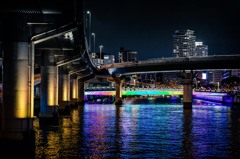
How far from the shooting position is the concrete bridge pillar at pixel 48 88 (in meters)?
52.3

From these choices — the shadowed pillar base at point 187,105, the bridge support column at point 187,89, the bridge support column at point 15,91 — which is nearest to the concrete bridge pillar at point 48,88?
the bridge support column at point 15,91

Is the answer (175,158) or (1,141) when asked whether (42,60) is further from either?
(175,158)

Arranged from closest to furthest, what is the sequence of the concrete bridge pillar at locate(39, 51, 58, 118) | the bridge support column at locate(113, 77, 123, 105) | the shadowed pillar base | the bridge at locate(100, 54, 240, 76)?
the concrete bridge pillar at locate(39, 51, 58, 118), the bridge at locate(100, 54, 240, 76), the shadowed pillar base, the bridge support column at locate(113, 77, 123, 105)

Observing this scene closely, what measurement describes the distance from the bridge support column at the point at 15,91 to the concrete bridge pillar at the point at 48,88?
22.9 m

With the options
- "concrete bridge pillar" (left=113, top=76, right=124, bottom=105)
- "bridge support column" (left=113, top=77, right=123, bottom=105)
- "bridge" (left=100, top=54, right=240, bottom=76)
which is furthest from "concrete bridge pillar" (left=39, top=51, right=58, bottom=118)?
"bridge support column" (left=113, top=77, right=123, bottom=105)

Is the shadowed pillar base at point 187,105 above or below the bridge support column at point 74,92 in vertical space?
below

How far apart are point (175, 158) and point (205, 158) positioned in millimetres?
1817

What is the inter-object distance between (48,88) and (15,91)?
2448cm

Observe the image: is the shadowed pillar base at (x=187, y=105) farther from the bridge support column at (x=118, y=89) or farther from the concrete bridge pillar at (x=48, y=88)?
the concrete bridge pillar at (x=48, y=88)

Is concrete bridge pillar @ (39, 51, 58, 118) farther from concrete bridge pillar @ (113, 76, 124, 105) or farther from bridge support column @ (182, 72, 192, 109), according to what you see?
concrete bridge pillar @ (113, 76, 124, 105)

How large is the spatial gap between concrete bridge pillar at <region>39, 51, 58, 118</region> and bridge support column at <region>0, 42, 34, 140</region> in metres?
22.9

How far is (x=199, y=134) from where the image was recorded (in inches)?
1574

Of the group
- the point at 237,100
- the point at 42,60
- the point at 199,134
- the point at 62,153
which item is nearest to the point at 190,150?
the point at 62,153

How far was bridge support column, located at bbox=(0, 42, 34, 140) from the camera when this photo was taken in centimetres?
2845
